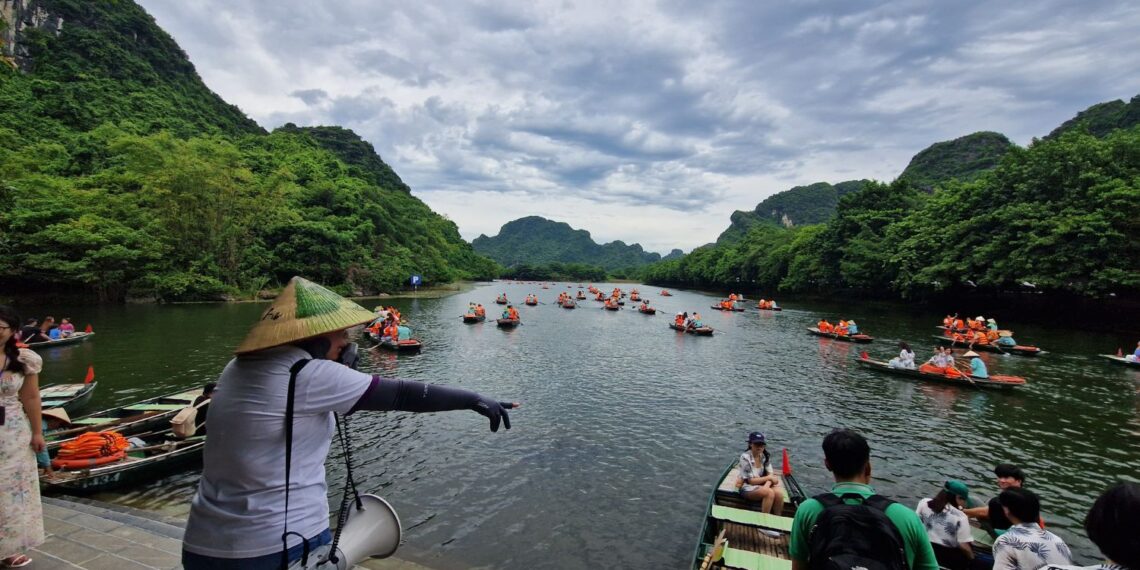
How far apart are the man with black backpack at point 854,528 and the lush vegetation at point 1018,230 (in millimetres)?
41188

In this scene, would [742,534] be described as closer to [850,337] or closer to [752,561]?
[752,561]

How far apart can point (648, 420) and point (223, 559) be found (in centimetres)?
1416

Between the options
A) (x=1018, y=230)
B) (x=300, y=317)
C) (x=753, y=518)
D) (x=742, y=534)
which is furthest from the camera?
(x=1018, y=230)

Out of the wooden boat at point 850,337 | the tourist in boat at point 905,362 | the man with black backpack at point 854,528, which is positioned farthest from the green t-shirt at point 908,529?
the wooden boat at point 850,337

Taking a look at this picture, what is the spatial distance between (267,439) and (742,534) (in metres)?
7.25

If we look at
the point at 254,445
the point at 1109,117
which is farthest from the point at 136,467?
the point at 1109,117

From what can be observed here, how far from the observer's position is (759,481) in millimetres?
8758

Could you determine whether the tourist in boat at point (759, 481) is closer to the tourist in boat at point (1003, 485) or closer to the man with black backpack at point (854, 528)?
the tourist in boat at point (1003, 485)

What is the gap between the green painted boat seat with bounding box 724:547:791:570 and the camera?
6.36 meters

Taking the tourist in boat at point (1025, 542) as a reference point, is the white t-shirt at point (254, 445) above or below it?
above

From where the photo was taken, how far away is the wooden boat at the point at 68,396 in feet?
44.2

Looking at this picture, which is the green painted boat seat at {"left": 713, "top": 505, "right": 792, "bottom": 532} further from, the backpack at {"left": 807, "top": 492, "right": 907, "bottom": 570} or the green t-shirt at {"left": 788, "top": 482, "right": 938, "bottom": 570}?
the backpack at {"left": 807, "top": 492, "right": 907, "bottom": 570}

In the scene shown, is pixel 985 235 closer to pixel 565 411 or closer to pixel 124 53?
pixel 565 411

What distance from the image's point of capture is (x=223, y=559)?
2359mm
